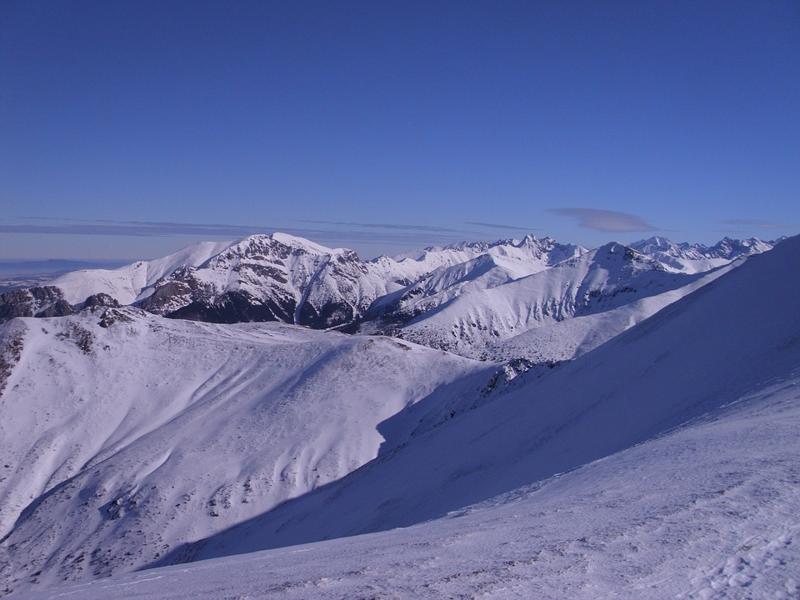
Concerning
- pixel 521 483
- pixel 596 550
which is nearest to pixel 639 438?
pixel 521 483

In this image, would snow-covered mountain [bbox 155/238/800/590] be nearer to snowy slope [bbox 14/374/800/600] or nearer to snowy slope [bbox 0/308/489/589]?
snowy slope [bbox 14/374/800/600]

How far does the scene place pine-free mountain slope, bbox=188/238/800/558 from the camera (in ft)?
107

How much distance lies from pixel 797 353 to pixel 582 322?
11465 cm

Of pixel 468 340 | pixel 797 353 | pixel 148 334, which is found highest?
pixel 797 353

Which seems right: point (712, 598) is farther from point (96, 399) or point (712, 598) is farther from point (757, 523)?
point (96, 399)

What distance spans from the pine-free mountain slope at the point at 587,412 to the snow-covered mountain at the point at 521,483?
0.24 meters

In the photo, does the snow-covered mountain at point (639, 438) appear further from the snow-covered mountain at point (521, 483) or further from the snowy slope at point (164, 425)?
the snowy slope at point (164, 425)

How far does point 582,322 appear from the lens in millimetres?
143750

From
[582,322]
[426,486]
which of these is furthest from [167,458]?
[582,322]

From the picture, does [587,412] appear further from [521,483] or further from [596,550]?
[596,550]

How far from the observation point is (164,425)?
8612 cm

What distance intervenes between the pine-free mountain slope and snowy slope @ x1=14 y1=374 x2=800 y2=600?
14.3 metres

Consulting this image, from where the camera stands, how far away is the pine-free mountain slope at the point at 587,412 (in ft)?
107

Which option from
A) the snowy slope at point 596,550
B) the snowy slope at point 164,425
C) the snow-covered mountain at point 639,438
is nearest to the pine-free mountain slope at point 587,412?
the snow-covered mountain at point 639,438
